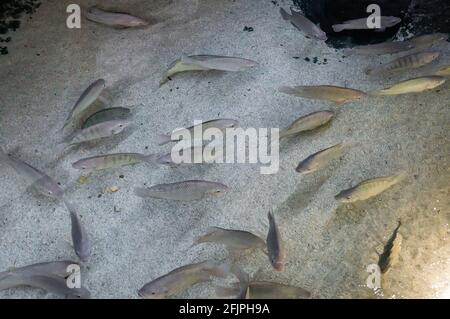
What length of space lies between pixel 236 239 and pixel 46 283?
1.05 meters

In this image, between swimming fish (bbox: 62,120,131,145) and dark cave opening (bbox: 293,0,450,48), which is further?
dark cave opening (bbox: 293,0,450,48)

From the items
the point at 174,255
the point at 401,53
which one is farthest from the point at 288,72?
the point at 174,255

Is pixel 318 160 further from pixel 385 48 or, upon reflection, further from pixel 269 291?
pixel 385 48

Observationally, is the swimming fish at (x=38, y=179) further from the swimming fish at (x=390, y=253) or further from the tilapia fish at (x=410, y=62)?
the tilapia fish at (x=410, y=62)

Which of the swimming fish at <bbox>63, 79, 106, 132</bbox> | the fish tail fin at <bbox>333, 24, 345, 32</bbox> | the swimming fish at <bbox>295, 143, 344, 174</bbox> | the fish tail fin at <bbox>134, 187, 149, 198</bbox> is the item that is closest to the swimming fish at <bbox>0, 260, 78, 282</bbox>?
the fish tail fin at <bbox>134, 187, 149, 198</bbox>

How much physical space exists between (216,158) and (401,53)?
73.4 inches

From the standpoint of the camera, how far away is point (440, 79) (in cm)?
330

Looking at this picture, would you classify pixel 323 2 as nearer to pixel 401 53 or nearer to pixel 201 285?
pixel 401 53

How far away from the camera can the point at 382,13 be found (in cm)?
397

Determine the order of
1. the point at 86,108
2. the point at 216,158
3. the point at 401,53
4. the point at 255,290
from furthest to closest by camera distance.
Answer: the point at 401,53 → the point at 86,108 → the point at 216,158 → the point at 255,290

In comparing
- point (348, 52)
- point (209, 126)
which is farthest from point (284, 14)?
point (209, 126)

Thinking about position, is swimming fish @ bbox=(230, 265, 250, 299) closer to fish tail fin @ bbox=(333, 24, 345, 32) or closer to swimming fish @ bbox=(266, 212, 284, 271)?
swimming fish @ bbox=(266, 212, 284, 271)

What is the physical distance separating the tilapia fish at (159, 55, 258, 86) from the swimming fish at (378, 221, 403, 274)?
5.39 ft

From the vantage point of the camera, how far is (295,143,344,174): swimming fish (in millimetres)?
2953
